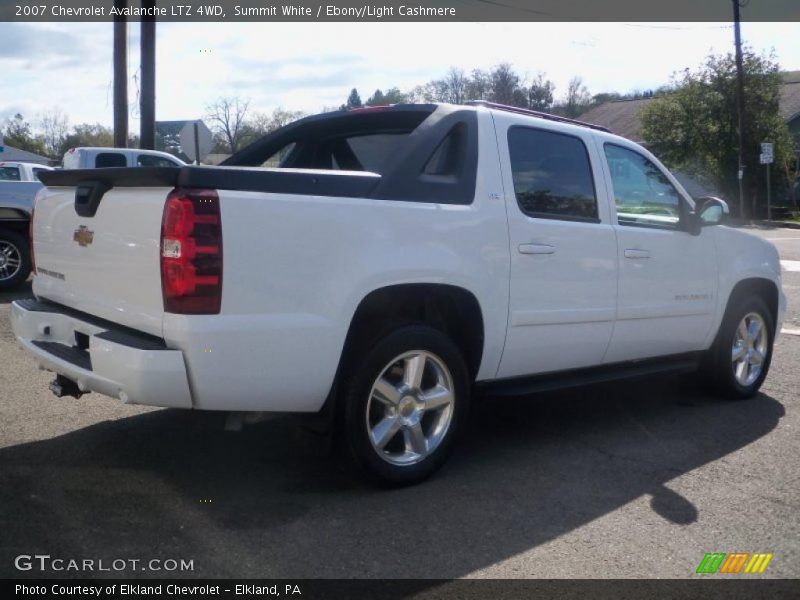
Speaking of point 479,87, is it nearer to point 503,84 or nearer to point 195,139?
point 503,84

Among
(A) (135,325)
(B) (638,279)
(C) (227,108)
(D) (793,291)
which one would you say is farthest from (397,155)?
(C) (227,108)

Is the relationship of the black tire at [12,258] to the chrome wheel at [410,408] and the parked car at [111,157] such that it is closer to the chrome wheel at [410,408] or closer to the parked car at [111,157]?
the parked car at [111,157]

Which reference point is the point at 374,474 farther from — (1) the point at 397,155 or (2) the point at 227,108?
(2) the point at 227,108

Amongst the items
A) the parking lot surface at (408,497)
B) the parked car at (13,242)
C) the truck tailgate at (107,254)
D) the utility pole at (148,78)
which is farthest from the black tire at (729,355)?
the utility pole at (148,78)

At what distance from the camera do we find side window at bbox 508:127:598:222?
15.8 feet

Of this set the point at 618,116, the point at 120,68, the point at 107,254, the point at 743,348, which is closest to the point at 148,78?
the point at 120,68

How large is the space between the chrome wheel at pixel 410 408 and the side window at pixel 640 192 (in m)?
1.74

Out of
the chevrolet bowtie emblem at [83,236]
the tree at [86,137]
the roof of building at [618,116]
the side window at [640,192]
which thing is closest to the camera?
the chevrolet bowtie emblem at [83,236]

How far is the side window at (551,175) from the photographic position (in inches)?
189

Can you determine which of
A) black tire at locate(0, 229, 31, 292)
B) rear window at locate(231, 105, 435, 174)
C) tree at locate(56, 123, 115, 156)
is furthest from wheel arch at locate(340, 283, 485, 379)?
tree at locate(56, 123, 115, 156)

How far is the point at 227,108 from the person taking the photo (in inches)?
1147

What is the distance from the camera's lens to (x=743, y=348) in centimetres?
638

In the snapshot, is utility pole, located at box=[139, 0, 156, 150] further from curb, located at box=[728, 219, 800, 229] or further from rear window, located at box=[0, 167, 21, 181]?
curb, located at box=[728, 219, 800, 229]

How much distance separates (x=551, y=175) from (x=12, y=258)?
8.62 meters
